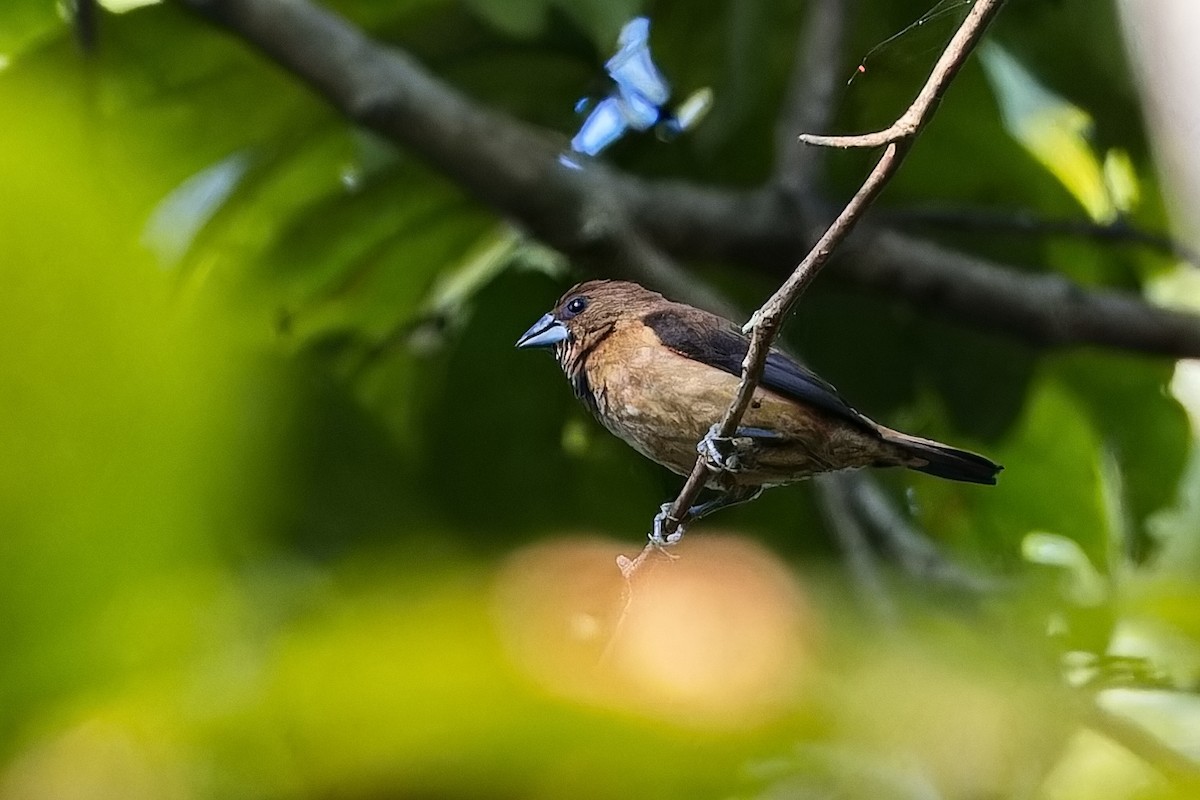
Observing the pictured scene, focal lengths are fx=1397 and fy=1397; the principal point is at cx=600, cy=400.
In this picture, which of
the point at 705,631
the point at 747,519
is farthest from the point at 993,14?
the point at 747,519

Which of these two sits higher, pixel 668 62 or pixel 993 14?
pixel 668 62

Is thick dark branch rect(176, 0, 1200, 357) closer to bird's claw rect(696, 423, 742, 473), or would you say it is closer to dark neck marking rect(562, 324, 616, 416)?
dark neck marking rect(562, 324, 616, 416)

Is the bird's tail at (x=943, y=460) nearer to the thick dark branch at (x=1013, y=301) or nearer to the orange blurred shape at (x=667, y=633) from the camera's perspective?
the orange blurred shape at (x=667, y=633)

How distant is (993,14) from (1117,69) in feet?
2.91

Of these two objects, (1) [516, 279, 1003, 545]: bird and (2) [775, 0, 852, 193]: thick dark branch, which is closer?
(1) [516, 279, 1003, 545]: bird

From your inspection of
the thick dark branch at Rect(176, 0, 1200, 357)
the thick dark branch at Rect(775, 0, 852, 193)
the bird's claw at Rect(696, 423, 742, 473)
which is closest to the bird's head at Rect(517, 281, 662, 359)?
the bird's claw at Rect(696, 423, 742, 473)

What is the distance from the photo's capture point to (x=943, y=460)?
2.76ft

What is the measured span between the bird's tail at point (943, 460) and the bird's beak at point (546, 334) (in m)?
0.22

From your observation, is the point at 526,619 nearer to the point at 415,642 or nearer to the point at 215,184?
the point at 415,642

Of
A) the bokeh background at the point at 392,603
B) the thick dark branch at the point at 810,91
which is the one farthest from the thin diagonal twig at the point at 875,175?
the thick dark branch at the point at 810,91

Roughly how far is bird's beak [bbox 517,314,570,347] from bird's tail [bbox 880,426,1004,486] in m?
0.22

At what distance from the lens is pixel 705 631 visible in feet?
1.81

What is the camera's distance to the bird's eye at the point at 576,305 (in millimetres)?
886

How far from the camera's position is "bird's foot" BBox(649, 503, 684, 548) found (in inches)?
26.9
